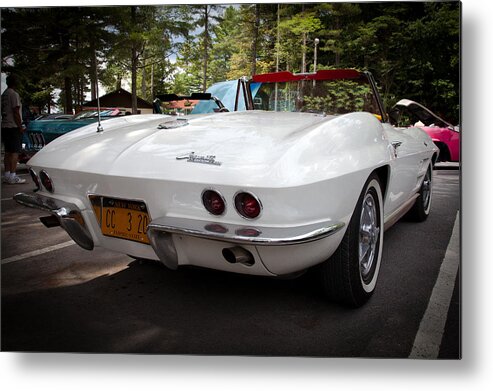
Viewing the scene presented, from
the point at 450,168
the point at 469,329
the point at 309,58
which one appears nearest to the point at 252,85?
the point at 309,58

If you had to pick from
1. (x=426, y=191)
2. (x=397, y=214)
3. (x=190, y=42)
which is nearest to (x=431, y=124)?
(x=397, y=214)

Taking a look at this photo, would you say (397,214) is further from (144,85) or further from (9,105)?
(9,105)

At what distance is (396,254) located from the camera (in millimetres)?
2619

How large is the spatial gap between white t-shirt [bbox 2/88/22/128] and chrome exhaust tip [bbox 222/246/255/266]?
1445mm

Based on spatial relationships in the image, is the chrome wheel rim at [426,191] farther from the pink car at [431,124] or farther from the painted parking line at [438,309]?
the painted parking line at [438,309]

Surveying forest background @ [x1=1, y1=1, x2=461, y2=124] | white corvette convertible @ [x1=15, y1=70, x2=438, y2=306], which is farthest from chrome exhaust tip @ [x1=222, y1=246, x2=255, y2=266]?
forest background @ [x1=1, y1=1, x2=461, y2=124]

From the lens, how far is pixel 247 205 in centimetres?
150

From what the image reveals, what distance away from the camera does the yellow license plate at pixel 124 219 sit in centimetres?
173

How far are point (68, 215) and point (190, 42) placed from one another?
1134 mm

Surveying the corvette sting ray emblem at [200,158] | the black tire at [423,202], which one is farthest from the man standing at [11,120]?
the black tire at [423,202]

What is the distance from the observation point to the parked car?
2.19 metres

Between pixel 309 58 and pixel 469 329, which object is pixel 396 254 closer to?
pixel 469 329

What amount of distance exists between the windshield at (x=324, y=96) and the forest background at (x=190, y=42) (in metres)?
0.19

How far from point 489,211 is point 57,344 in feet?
7.04
